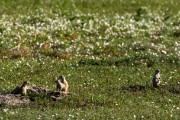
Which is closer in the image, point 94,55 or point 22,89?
point 22,89

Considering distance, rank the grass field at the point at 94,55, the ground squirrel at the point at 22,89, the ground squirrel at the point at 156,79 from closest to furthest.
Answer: the grass field at the point at 94,55 → the ground squirrel at the point at 22,89 → the ground squirrel at the point at 156,79

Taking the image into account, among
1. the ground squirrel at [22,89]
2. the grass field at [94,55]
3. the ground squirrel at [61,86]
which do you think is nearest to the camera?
the grass field at [94,55]

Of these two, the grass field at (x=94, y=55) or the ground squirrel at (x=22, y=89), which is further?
the ground squirrel at (x=22, y=89)

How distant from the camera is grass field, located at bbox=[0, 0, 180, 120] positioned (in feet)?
61.2

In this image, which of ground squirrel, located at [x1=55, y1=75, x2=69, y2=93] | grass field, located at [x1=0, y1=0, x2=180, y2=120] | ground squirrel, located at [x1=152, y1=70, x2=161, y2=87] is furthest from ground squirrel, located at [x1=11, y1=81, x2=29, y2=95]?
ground squirrel, located at [x1=152, y1=70, x2=161, y2=87]

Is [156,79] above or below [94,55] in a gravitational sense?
below


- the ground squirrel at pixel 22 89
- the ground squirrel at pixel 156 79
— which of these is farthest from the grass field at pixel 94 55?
the ground squirrel at pixel 22 89

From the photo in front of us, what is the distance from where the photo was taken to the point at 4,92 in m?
19.9

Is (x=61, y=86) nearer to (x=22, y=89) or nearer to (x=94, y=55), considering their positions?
(x=22, y=89)

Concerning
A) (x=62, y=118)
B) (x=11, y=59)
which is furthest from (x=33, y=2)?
(x=62, y=118)

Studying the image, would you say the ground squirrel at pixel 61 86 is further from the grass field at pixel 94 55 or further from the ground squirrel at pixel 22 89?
the ground squirrel at pixel 22 89

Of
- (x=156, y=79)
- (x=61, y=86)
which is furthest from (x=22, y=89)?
(x=156, y=79)

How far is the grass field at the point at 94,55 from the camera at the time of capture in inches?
734

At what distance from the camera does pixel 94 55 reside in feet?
94.3
